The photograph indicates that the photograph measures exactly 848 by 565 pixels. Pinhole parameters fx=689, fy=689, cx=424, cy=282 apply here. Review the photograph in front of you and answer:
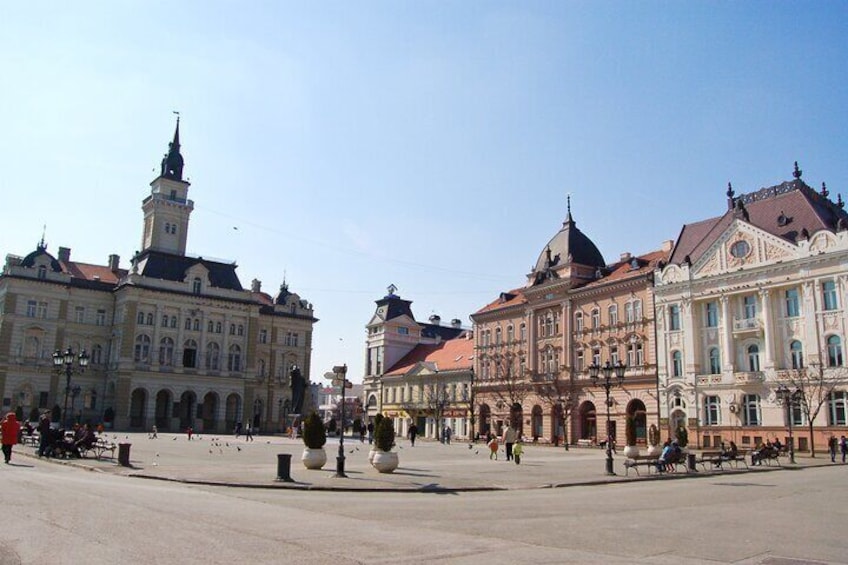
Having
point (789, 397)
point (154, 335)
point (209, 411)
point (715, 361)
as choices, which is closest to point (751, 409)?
point (715, 361)

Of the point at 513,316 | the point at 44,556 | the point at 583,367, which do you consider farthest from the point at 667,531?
the point at 513,316

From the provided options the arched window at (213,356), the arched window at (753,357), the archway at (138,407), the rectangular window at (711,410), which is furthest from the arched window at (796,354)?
the archway at (138,407)

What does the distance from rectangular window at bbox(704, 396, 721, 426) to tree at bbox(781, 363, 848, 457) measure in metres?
6.02

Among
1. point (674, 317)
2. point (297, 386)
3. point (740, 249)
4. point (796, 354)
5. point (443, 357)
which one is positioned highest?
point (740, 249)

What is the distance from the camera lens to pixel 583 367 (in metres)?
60.8

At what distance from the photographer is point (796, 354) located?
46312 millimetres

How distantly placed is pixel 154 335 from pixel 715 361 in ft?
194

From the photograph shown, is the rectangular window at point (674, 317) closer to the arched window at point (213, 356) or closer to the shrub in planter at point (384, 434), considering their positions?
the shrub in planter at point (384, 434)

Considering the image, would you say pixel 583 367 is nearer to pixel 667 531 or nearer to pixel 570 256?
pixel 570 256

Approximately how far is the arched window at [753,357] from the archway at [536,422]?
20744 millimetres

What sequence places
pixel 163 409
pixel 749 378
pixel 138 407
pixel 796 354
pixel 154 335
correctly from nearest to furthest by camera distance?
1. pixel 796 354
2. pixel 749 378
3. pixel 138 407
4. pixel 154 335
5. pixel 163 409

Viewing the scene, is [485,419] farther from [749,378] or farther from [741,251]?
[741,251]

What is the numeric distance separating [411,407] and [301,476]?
64934 mm

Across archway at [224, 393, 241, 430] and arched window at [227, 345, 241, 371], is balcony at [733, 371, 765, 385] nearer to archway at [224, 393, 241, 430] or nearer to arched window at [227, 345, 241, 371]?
archway at [224, 393, 241, 430]
